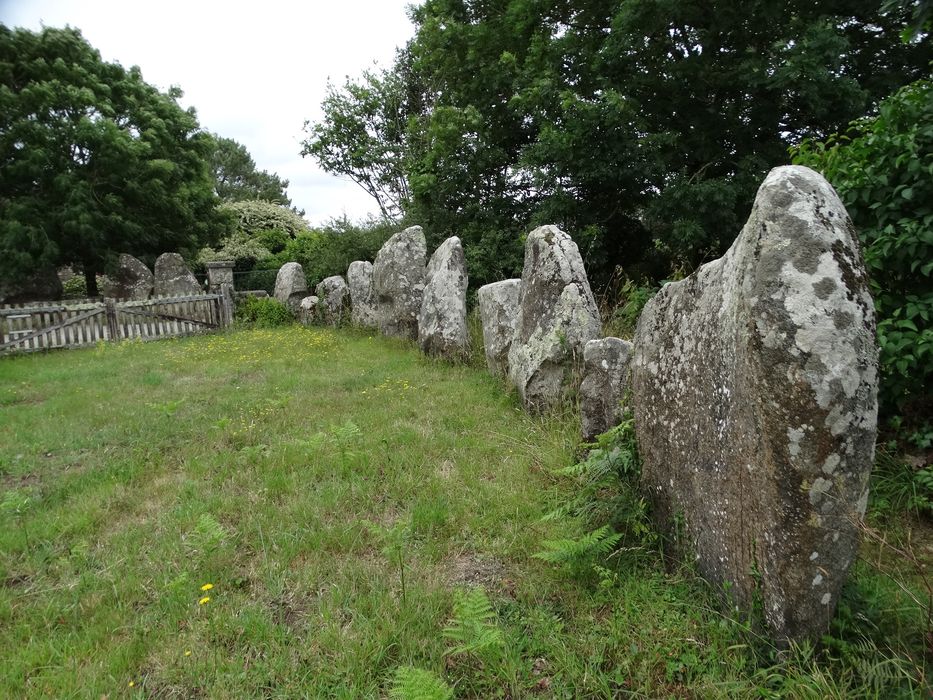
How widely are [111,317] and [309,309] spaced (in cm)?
469

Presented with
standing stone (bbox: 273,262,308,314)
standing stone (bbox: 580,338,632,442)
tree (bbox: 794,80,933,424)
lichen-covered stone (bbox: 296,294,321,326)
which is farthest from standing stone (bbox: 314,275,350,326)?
tree (bbox: 794,80,933,424)

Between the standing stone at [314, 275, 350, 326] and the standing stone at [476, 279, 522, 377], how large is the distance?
736cm

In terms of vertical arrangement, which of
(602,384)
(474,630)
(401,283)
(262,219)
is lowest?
(474,630)

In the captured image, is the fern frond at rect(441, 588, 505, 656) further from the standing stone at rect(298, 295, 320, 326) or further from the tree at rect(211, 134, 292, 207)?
the tree at rect(211, 134, 292, 207)

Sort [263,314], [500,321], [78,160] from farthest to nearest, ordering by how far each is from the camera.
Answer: [78,160] < [263,314] < [500,321]

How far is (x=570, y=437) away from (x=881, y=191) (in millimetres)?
2907

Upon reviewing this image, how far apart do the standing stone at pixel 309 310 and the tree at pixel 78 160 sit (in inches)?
291

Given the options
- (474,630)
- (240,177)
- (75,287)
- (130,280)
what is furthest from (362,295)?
(240,177)

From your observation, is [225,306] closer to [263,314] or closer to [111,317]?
[263,314]

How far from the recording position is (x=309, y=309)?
1481 cm

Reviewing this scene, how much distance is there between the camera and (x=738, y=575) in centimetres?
233

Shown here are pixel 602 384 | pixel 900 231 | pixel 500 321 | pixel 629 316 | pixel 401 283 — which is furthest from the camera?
pixel 401 283

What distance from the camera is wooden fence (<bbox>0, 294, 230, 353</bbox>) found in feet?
39.0

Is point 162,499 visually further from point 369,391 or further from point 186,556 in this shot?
point 369,391
